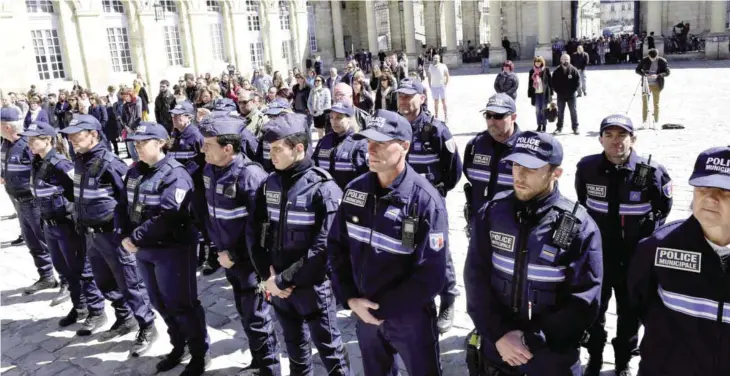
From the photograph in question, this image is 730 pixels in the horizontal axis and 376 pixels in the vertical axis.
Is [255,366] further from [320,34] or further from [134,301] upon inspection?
[320,34]

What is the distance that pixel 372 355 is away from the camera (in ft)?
11.7

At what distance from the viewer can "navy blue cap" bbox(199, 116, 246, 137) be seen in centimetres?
446

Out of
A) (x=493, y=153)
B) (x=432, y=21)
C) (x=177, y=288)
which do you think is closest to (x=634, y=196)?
(x=493, y=153)

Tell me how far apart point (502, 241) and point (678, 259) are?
852 millimetres

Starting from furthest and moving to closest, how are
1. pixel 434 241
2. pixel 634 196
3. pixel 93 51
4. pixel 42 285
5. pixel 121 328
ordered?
pixel 93 51, pixel 42 285, pixel 121 328, pixel 634 196, pixel 434 241

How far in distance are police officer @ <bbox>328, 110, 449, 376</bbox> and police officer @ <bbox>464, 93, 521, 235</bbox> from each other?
1516 millimetres

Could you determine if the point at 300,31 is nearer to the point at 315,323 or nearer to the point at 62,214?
the point at 62,214

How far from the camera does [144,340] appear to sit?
5555 mm

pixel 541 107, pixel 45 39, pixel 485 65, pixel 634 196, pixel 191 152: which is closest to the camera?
pixel 634 196

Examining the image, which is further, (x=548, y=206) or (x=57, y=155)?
(x=57, y=155)

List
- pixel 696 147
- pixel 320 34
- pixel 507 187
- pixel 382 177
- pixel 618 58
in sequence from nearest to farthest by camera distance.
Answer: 1. pixel 382 177
2. pixel 507 187
3. pixel 696 147
4. pixel 618 58
5. pixel 320 34

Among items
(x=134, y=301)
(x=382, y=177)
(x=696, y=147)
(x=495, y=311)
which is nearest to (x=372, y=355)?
(x=495, y=311)

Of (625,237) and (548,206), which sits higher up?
(548,206)

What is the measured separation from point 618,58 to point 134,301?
29.8 metres
